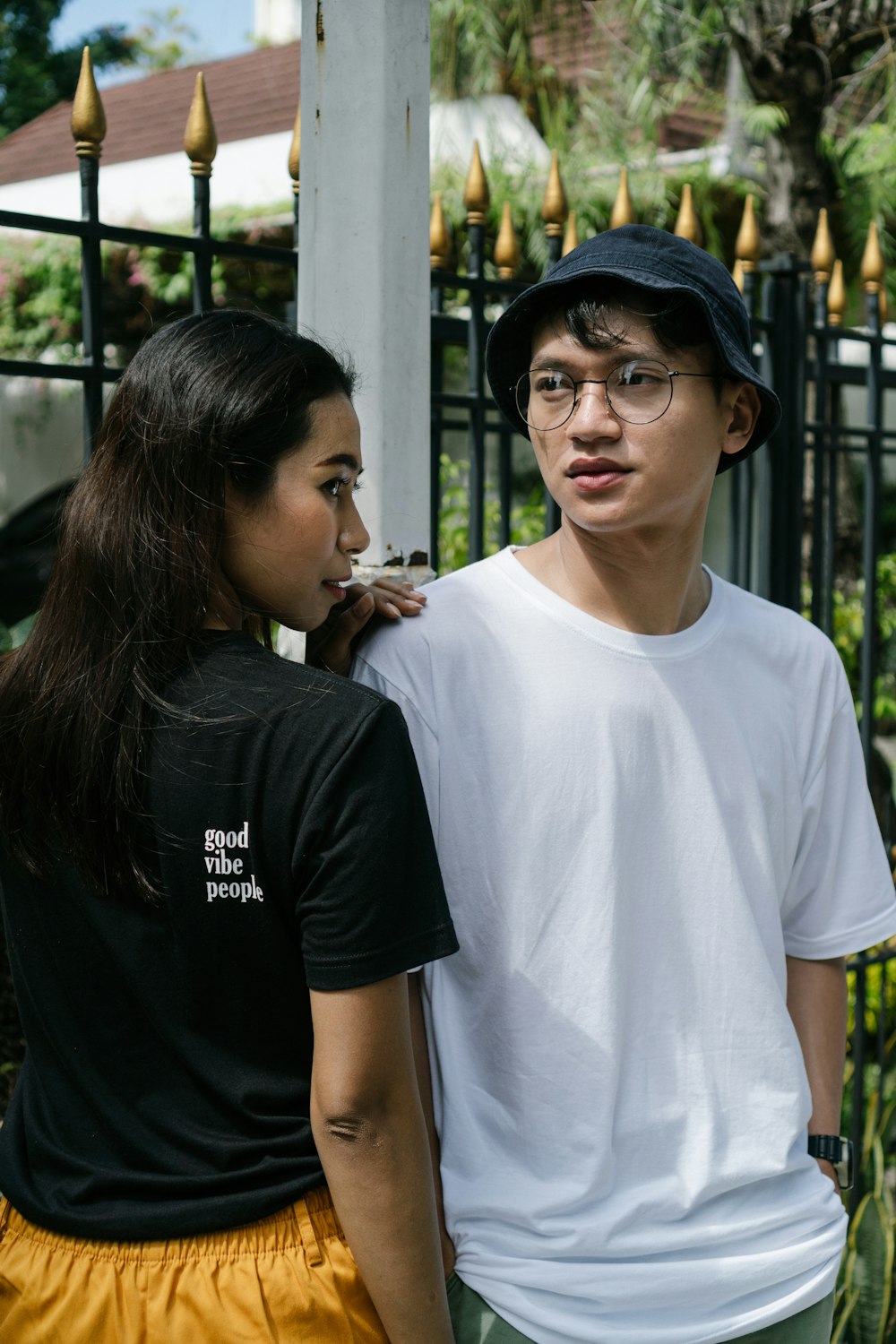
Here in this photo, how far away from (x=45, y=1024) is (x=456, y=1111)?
0.50 m

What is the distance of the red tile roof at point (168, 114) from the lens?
1255 cm

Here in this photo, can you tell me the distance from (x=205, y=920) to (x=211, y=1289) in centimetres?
35

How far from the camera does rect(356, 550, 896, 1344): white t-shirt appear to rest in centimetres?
152

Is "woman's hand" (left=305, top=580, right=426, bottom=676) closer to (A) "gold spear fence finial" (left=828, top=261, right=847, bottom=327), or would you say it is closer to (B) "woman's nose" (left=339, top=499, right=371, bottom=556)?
(B) "woman's nose" (left=339, top=499, right=371, bottom=556)

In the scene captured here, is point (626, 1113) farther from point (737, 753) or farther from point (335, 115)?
point (335, 115)

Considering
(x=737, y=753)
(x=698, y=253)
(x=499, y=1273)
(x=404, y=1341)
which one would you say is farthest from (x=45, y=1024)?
(x=698, y=253)

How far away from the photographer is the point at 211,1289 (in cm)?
125

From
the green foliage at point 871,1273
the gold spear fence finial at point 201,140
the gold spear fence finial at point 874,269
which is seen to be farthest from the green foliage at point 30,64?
the green foliage at point 871,1273

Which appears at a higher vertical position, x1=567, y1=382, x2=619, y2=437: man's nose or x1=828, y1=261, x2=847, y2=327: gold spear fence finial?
x1=828, y1=261, x2=847, y2=327: gold spear fence finial

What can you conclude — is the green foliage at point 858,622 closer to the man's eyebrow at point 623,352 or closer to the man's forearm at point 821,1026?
the man's forearm at point 821,1026

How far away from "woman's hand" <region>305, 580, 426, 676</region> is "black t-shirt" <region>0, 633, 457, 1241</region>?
0.33 metres

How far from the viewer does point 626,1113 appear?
1.56 metres

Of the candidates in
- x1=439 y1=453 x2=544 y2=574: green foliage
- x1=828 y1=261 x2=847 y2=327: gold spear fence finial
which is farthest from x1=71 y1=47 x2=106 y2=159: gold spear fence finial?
x1=439 y1=453 x2=544 y2=574: green foliage

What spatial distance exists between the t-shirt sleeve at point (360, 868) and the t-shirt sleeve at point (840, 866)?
0.75 meters
